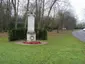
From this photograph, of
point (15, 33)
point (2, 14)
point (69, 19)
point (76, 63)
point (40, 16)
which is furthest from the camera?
point (69, 19)

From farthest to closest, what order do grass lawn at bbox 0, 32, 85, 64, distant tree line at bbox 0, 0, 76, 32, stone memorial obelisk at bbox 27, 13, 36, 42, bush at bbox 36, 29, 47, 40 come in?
distant tree line at bbox 0, 0, 76, 32
bush at bbox 36, 29, 47, 40
stone memorial obelisk at bbox 27, 13, 36, 42
grass lawn at bbox 0, 32, 85, 64

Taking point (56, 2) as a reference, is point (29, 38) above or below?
below

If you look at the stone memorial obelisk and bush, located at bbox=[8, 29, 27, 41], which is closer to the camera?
the stone memorial obelisk

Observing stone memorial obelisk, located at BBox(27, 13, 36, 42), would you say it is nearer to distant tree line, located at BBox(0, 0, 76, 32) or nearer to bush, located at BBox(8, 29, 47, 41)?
bush, located at BBox(8, 29, 47, 41)

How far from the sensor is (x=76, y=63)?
28.6ft

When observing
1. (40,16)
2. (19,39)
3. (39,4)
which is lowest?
(19,39)

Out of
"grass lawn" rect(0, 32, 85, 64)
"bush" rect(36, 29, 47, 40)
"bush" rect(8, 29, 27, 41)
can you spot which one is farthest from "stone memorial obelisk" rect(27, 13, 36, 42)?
"grass lawn" rect(0, 32, 85, 64)

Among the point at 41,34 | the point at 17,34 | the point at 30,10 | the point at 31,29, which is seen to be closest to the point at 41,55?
the point at 31,29

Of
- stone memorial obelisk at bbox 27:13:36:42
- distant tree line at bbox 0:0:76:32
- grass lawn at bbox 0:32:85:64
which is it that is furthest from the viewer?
distant tree line at bbox 0:0:76:32

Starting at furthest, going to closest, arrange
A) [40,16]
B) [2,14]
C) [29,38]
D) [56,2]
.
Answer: [2,14] → [40,16] → [56,2] → [29,38]

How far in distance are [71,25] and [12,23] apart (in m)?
44.5

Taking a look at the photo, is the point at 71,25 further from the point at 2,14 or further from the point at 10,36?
the point at 10,36

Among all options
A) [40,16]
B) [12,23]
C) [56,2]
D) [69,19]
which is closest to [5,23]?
[12,23]

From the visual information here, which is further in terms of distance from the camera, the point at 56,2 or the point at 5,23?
the point at 5,23
